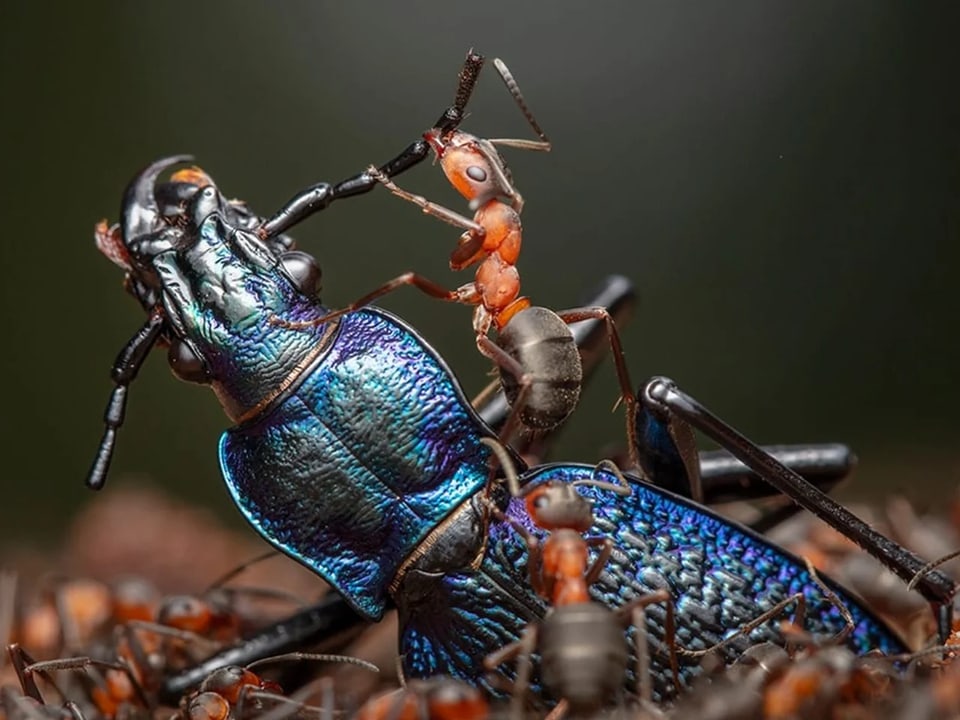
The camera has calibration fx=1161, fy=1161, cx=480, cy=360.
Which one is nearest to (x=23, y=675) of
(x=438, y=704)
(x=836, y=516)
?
(x=438, y=704)

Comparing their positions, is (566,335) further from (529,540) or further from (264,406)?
(264,406)

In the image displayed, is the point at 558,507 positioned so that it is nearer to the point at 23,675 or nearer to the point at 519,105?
the point at 519,105

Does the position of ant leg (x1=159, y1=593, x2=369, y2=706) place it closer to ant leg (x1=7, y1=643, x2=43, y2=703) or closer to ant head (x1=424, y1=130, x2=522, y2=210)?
ant leg (x1=7, y1=643, x2=43, y2=703)

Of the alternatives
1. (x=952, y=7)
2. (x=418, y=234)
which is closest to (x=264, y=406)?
(x=418, y=234)

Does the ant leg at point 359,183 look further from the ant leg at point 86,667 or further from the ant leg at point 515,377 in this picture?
the ant leg at point 86,667

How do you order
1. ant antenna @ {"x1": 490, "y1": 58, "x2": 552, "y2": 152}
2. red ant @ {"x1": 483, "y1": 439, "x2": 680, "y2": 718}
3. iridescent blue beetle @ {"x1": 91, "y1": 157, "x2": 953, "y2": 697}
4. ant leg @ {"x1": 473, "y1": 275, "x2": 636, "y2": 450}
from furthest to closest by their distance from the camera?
1. ant leg @ {"x1": 473, "y1": 275, "x2": 636, "y2": 450}
2. ant antenna @ {"x1": 490, "y1": 58, "x2": 552, "y2": 152}
3. iridescent blue beetle @ {"x1": 91, "y1": 157, "x2": 953, "y2": 697}
4. red ant @ {"x1": 483, "y1": 439, "x2": 680, "y2": 718}

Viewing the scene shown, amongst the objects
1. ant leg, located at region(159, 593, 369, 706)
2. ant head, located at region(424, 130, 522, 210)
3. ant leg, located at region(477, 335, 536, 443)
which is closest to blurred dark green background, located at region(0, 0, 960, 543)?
ant head, located at region(424, 130, 522, 210)
